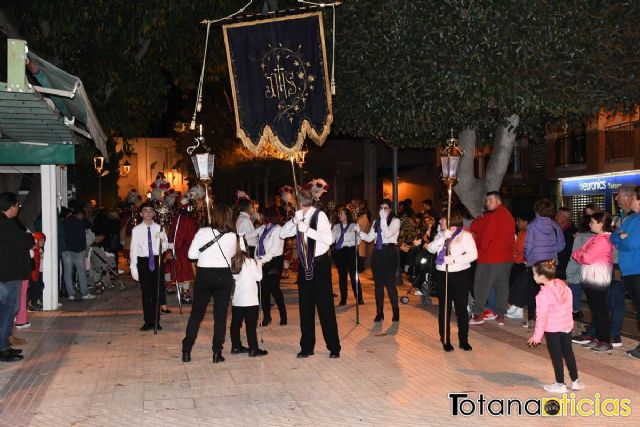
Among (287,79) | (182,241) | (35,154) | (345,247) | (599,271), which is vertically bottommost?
(599,271)

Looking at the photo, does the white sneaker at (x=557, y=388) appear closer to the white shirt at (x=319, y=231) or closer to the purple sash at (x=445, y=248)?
the purple sash at (x=445, y=248)

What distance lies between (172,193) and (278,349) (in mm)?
6728

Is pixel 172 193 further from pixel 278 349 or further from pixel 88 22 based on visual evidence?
pixel 278 349

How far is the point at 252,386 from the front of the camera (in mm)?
7590

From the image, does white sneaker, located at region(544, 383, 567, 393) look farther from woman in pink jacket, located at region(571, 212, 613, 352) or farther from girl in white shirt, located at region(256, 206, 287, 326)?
girl in white shirt, located at region(256, 206, 287, 326)

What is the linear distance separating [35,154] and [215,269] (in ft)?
18.2

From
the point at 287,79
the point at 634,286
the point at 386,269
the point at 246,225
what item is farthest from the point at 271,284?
the point at 634,286

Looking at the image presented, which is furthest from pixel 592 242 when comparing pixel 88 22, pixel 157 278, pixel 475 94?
pixel 88 22

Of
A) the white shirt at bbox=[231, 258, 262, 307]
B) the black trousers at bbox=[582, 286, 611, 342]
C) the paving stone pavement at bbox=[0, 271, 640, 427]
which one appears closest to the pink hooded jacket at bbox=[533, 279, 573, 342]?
the paving stone pavement at bbox=[0, 271, 640, 427]

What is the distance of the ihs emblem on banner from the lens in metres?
11.5

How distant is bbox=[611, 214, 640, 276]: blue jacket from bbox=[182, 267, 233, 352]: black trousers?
14.8 feet

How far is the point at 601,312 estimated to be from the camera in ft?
30.1

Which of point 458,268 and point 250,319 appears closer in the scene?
point 250,319

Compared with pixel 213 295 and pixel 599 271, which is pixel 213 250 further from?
pixel 599 271
